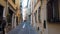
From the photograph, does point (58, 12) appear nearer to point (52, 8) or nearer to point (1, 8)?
point (52, 8)

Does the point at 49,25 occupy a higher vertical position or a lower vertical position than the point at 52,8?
lower

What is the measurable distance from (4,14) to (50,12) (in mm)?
4738

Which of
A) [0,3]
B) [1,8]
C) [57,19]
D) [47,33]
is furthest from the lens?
[1,8]

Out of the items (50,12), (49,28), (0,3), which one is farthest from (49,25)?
(0,3)

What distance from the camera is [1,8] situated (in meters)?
11.2

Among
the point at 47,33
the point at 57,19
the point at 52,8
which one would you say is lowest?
the point at 47,33

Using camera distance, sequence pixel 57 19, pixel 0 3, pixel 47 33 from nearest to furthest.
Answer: pixel 57 19 < pixel 47 33 < pixel 0 3

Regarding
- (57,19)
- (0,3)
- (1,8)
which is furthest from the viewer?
(1,8)

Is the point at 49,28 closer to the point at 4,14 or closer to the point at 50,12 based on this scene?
the point at 50,12

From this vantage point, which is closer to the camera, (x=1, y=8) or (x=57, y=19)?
(x=57, y=19)

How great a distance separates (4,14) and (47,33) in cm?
461

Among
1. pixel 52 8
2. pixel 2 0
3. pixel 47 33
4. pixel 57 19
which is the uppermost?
pixel 2 0

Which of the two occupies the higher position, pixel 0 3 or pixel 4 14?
pixel 0 3

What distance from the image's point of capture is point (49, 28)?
7871 mm
